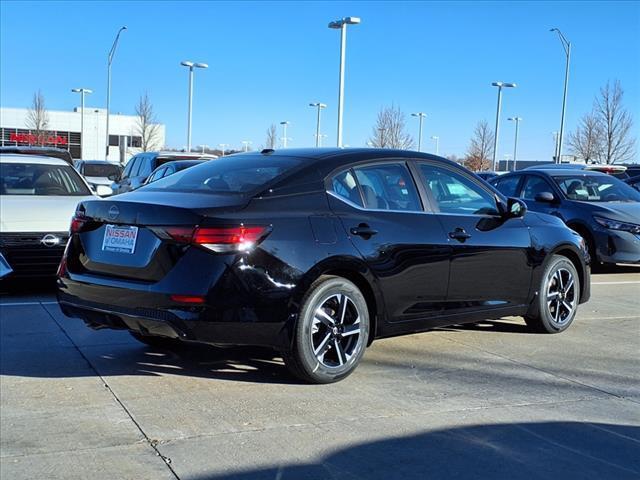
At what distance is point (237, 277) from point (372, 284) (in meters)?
1.13

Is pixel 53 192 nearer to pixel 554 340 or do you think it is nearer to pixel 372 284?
pixel 372 284

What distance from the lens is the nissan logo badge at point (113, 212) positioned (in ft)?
16.0

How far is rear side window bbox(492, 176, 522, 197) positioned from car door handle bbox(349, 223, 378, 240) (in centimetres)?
772

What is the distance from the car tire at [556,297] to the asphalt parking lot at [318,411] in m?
0.23

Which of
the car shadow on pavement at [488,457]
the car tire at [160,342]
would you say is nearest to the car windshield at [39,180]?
the car tire at [160,342]

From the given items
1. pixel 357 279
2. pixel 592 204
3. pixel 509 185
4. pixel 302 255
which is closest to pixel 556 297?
pixel 357 279

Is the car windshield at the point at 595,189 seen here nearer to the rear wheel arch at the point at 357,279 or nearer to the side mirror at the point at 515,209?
the side mirror at the point at 515,209

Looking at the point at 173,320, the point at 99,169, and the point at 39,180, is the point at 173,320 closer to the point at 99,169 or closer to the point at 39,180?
the point at 39,180

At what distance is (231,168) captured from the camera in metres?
5.55

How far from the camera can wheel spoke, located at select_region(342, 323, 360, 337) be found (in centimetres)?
509

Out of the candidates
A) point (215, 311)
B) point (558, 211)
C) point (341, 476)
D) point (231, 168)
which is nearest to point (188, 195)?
point (231, 168)

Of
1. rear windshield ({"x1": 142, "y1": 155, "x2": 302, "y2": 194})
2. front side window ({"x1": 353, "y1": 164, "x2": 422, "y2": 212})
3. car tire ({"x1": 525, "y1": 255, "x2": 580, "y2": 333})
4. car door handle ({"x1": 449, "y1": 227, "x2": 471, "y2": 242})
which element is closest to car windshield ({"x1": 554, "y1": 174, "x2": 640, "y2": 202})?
car tire ({"x1": 525, "y1": 255, "x2": 580, "y2": 333})

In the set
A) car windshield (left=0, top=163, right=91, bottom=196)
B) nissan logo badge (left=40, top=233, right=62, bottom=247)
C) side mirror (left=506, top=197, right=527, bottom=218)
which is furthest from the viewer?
car windshield (left=0, top=163, right=91, bottom=196)

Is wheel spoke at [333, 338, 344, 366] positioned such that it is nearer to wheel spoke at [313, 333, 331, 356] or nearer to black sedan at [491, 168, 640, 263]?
wheel spoke at [313, 333, 331, 356]
